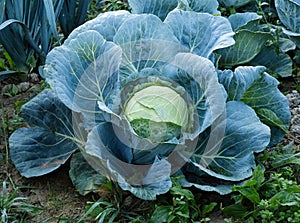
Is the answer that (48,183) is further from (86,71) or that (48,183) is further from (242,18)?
(242,18)

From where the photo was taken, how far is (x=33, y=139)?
2.54 m

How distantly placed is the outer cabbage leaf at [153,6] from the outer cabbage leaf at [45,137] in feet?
2.03

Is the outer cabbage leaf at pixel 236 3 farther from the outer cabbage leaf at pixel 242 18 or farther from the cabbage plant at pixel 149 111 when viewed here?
the cabbage plant at pixel 149 111

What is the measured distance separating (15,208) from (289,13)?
186 centimetres

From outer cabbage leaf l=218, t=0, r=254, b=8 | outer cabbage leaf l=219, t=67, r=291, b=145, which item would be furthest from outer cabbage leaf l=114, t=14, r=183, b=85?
outer cabbage leaf l=218, t=0, r=254, b=8

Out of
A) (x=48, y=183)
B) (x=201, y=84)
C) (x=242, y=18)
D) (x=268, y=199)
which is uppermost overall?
(x=201, y=84)

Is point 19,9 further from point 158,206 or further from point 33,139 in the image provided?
point 158,206

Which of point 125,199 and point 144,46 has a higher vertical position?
point 144,46

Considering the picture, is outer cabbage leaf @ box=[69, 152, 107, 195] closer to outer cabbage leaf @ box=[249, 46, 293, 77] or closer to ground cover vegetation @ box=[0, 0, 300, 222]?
ground cover vegetation @ box=[0, 0, 300, 222]

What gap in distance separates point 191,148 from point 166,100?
9.6 inches

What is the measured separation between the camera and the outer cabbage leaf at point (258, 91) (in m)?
2.45

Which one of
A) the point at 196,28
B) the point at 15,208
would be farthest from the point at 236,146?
the point at 15,208

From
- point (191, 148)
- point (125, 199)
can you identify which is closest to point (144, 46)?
point (191, 148)

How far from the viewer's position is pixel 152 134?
7.32 feet
